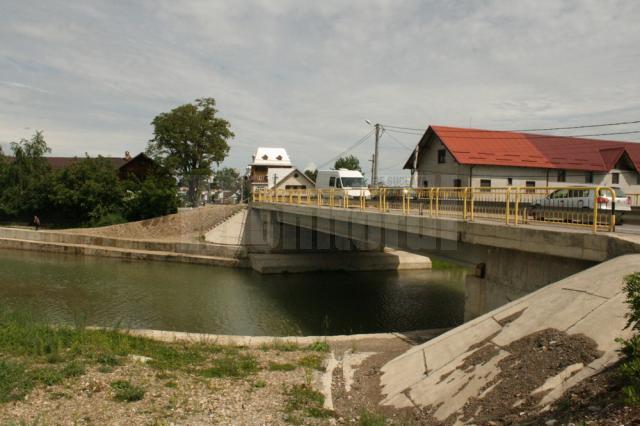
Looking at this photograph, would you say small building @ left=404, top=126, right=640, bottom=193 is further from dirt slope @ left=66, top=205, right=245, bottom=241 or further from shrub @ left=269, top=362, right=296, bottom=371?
shrub @ left=269, top=362, right=296, bottom=371

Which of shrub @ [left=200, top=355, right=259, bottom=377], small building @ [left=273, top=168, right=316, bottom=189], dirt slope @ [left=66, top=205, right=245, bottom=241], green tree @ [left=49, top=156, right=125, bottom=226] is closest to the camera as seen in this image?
shrub @ [left=200, top=355, right=259, bottom=377]

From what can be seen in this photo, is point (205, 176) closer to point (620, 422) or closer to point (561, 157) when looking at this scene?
point (561, 157)

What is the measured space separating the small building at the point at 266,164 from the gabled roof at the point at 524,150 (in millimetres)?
38979

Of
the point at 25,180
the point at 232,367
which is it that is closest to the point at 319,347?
the point at 232,367

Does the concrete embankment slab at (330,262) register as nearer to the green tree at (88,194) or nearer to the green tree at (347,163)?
the green tree at (88,194)

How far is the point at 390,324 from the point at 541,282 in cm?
879

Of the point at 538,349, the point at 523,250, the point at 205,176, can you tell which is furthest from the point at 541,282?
the point at 205,176

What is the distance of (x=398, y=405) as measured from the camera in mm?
6754

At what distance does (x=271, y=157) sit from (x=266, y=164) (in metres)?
3.50

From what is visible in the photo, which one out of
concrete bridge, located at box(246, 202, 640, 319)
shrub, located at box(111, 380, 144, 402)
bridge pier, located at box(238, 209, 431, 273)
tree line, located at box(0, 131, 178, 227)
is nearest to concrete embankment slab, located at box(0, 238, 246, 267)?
bridge pier, located at box(238, 209, 431, 273)

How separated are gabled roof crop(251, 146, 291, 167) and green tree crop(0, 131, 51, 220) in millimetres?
32994

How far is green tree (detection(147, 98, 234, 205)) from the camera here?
49.9 m

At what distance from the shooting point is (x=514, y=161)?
32.1 m

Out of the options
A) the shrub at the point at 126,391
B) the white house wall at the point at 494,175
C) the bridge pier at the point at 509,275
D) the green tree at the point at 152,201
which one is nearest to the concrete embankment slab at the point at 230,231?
the green tree at the point at 152,201
